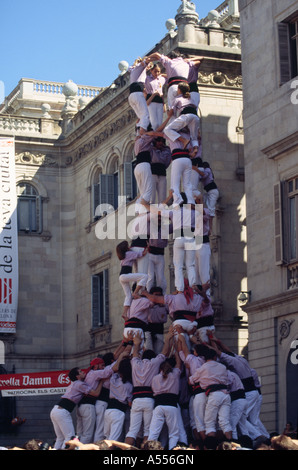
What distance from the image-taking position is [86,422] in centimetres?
2177

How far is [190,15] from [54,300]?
13.8m

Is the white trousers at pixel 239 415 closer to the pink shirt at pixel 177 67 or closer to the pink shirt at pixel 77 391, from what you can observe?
the pink shirt at pixel 77 391

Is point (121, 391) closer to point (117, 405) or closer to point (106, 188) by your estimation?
point (117, 405)

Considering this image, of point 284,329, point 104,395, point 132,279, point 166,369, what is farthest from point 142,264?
point 284,329

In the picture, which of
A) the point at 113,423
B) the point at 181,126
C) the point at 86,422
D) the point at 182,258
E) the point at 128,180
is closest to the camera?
the point at 113,423

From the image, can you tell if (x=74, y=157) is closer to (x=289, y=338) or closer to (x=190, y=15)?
(x=190, y=15)

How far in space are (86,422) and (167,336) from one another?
2376mm

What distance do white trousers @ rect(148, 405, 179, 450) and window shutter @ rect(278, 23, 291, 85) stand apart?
35.3 ft

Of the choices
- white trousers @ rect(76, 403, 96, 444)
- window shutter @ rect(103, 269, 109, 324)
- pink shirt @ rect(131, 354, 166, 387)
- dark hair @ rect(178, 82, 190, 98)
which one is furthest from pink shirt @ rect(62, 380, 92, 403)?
window shutter @ rect(103, 269, 109, 324)

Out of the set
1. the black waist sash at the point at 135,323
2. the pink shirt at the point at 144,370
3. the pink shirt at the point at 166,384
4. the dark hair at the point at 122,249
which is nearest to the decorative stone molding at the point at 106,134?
the dark hair at the point at 122,249

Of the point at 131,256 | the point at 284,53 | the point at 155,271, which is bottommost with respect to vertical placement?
the point at 155,271

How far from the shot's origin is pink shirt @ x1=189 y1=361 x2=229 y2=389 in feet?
66.5

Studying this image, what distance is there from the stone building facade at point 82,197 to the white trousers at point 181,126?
11.4 metres

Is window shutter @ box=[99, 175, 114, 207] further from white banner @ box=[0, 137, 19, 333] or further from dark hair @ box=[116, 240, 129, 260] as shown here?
dark hair @ box=[116, 240, 129, 260]
